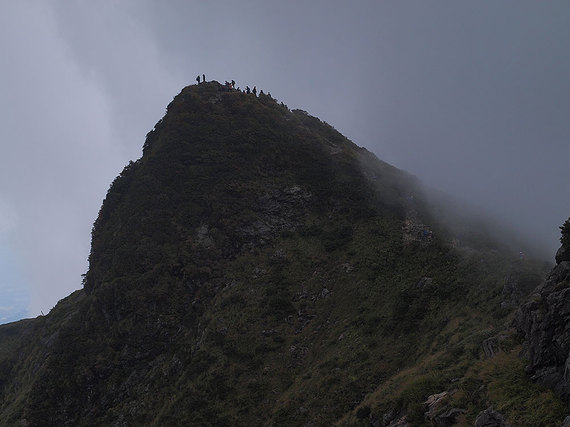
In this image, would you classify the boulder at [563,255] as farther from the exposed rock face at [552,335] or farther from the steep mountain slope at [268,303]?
the steep mountain slope at [268,303]

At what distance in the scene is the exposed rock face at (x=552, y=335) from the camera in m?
15.1

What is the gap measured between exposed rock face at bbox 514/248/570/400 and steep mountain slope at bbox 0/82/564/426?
2.84 feet

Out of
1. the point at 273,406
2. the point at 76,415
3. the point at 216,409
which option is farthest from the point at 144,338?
the point at 273,406

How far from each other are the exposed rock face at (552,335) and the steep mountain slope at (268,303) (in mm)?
866

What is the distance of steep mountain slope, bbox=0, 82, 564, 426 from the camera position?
28609mm

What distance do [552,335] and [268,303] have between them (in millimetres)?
30983

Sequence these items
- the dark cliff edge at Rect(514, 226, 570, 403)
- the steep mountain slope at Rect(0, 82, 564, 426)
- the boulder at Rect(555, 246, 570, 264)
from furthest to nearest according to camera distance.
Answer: the steep mountain slope at Rect(0, 82, 564, 426)
the boulder at Rect(555, 246, 570, 264)
the dark cliff edge at Rect(514, 226, 570, 403)

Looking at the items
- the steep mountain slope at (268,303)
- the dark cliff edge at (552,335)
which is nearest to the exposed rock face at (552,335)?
the dark cliff edge at (552,335)

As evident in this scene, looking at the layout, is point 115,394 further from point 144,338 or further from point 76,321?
point 76,321

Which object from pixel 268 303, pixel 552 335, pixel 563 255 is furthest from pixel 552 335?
pixel 268 303

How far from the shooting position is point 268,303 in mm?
43938

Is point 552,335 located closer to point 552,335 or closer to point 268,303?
point 552,335

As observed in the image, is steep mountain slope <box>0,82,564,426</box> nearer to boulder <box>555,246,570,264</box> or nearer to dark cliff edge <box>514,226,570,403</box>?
dark cliff edge <box>514,226,570,403</box>

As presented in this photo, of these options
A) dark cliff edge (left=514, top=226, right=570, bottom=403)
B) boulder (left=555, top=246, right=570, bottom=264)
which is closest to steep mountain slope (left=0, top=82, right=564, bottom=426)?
dark cliff edge (left=514, top=226, right=570, bottom=403)
